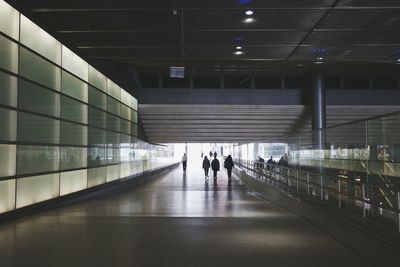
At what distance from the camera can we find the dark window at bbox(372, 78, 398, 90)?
3145 centimetres

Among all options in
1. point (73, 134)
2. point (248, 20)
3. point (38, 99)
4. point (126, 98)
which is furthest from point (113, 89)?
point (248, 20)

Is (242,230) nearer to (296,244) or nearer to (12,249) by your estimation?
(296,244)

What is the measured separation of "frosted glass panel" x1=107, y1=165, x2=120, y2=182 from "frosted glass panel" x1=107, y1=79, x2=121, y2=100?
2955 millimetres

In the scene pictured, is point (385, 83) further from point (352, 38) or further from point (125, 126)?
point (352, 38)

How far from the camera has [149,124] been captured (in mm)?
33875

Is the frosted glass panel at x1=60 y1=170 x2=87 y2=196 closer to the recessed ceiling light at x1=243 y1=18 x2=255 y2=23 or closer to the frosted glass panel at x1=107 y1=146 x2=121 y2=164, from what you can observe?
the frosted glass panel at x1=107 y1=146 x2=121 y2=164

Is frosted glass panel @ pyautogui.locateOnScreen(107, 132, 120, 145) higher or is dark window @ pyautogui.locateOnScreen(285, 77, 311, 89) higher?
dark window @ pyautogui.locateOnScreen(285, 77, 311, 89)

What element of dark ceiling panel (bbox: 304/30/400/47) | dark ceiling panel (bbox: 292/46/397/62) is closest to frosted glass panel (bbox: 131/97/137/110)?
dark ceiling panel (bbox: 292/46/397/62)

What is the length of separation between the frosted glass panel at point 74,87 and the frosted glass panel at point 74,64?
190mm

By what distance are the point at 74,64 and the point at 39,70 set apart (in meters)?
2.80

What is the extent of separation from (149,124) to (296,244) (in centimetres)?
2770

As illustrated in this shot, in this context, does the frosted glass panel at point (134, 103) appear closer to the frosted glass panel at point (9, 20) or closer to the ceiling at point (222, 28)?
the ceiling at point (222, 28)

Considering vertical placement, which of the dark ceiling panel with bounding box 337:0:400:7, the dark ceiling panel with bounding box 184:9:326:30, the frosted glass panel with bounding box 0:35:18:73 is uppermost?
the dark ceiling panel with bounding box 184:9:326:30

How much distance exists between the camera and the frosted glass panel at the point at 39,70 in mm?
9903
